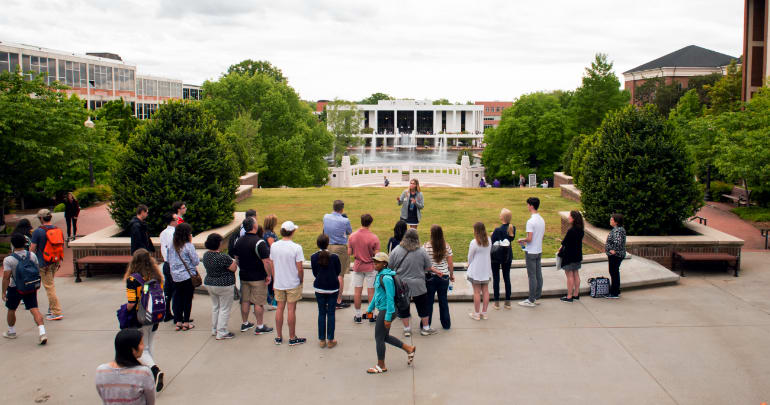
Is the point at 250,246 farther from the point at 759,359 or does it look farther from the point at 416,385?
the point at 759,359

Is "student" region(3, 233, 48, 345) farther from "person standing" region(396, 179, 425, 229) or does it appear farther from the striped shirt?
"person standing" region(396, 179, 425, 229)

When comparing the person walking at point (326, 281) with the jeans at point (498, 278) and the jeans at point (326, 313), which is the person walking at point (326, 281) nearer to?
the jeans at point (326, 313)

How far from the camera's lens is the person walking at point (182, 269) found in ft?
28.1

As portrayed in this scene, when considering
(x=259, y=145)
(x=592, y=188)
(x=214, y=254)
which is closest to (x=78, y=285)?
(x=214, y=254)

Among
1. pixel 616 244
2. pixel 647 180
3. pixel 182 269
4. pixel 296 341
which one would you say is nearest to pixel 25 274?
pixel 182 269

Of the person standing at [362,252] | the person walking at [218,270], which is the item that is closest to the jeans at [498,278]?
the person standing at [362,252]

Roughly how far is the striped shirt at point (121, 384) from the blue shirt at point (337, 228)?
5.45 metres

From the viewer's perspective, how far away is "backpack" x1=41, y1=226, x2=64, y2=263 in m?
9.31

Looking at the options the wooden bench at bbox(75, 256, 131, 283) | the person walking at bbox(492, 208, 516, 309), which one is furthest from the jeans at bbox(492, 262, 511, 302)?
the wooden bench at bbox(75, 256, 131, 283)

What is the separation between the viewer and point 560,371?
7504mm

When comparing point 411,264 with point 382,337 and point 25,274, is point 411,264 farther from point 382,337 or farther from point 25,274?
point 25,274

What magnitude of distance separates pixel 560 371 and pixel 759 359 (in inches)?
108

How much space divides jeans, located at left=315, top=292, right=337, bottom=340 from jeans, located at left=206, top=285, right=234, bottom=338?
4.35 ft

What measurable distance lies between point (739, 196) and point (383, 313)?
26.4 metres
